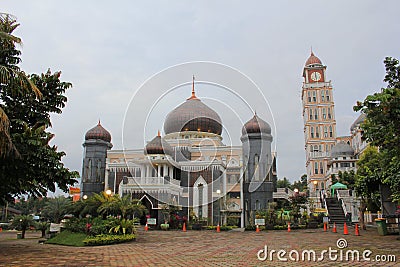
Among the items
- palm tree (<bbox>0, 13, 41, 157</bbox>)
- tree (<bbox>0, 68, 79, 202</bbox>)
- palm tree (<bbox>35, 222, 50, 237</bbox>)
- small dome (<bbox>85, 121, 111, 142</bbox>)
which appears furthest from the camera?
small dome (<bbox>85, 121, 111, 142</bbox>)

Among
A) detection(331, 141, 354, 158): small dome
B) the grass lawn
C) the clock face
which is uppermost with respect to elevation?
the clock face

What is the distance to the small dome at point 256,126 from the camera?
3309 cm

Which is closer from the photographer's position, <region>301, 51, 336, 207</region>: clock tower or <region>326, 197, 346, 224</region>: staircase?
<region>326, 197, 346, 224</region>: staircase

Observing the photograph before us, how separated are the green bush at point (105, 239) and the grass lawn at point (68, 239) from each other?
0.28 metres

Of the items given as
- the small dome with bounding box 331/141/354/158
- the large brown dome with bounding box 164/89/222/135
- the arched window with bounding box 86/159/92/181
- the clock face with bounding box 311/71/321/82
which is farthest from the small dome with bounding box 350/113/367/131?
the arched window with bounding box 86/159/92/181

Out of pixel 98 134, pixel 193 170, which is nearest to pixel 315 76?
pixel 193 170

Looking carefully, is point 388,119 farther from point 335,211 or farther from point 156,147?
point 156,147

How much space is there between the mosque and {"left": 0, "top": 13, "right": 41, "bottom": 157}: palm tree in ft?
51.6

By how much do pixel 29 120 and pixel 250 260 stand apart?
8575 millimetres

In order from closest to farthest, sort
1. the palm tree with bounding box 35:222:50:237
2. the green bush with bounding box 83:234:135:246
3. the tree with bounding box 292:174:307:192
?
1. the green bush with bounding box 83:234:135:246
2. the palm tree with bounding box 35:222:50:237
3. the tree with bounding box 292:174:307:192

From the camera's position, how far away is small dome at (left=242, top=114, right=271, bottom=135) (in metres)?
33.1

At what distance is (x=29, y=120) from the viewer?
12719 mm

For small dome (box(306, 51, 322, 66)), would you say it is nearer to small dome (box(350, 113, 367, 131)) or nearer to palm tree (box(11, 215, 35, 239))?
small dome (box(350, 113, 367, 131))

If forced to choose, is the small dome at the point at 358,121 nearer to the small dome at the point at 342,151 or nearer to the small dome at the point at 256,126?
the small dome at the point at 342,151
